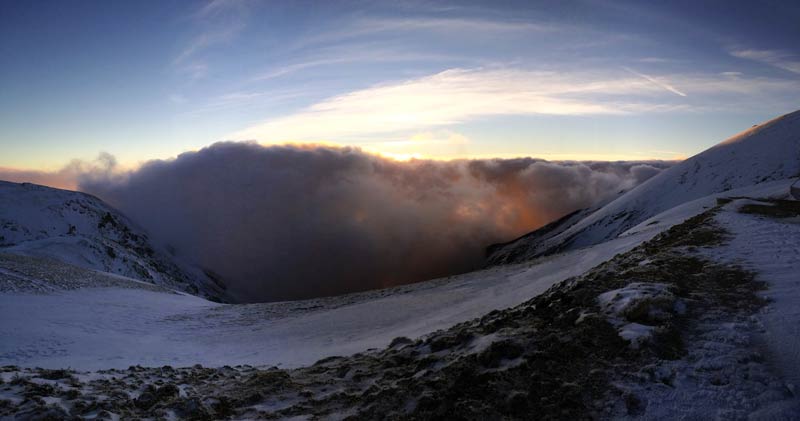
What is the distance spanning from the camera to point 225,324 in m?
19.2

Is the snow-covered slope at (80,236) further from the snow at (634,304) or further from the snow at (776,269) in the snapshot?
the snow at (776,269)

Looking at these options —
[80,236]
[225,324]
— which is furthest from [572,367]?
[80,236]

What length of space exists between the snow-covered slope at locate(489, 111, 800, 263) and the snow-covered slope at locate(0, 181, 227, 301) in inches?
2562

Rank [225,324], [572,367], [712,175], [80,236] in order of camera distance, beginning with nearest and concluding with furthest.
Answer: [572,367] < [225,324] < [80,236] < [712,175]

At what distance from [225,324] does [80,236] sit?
5105cm

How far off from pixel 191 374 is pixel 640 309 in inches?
334

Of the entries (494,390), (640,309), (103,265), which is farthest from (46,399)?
(103,265)

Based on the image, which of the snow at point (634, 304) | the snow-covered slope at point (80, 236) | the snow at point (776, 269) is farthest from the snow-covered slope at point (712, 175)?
the snow-covered slope at point (80, 236)

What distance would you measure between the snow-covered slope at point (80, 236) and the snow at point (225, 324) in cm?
2395

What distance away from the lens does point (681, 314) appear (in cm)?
627

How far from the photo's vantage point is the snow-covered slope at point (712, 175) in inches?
2031

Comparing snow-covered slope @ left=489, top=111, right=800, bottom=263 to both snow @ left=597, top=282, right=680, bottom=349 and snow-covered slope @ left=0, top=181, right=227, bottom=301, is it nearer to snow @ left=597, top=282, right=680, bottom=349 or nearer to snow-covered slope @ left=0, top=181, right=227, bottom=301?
snow @ left=597, top=282, right=680, bottom=349

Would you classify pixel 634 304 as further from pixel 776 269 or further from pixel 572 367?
pixel 776 269

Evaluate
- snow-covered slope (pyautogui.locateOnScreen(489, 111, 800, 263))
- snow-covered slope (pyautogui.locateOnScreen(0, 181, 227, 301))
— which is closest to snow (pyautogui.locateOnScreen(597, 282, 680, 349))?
snow-covered slope (pyautogui.locateOnScreen(0, 181, 227, 301))
